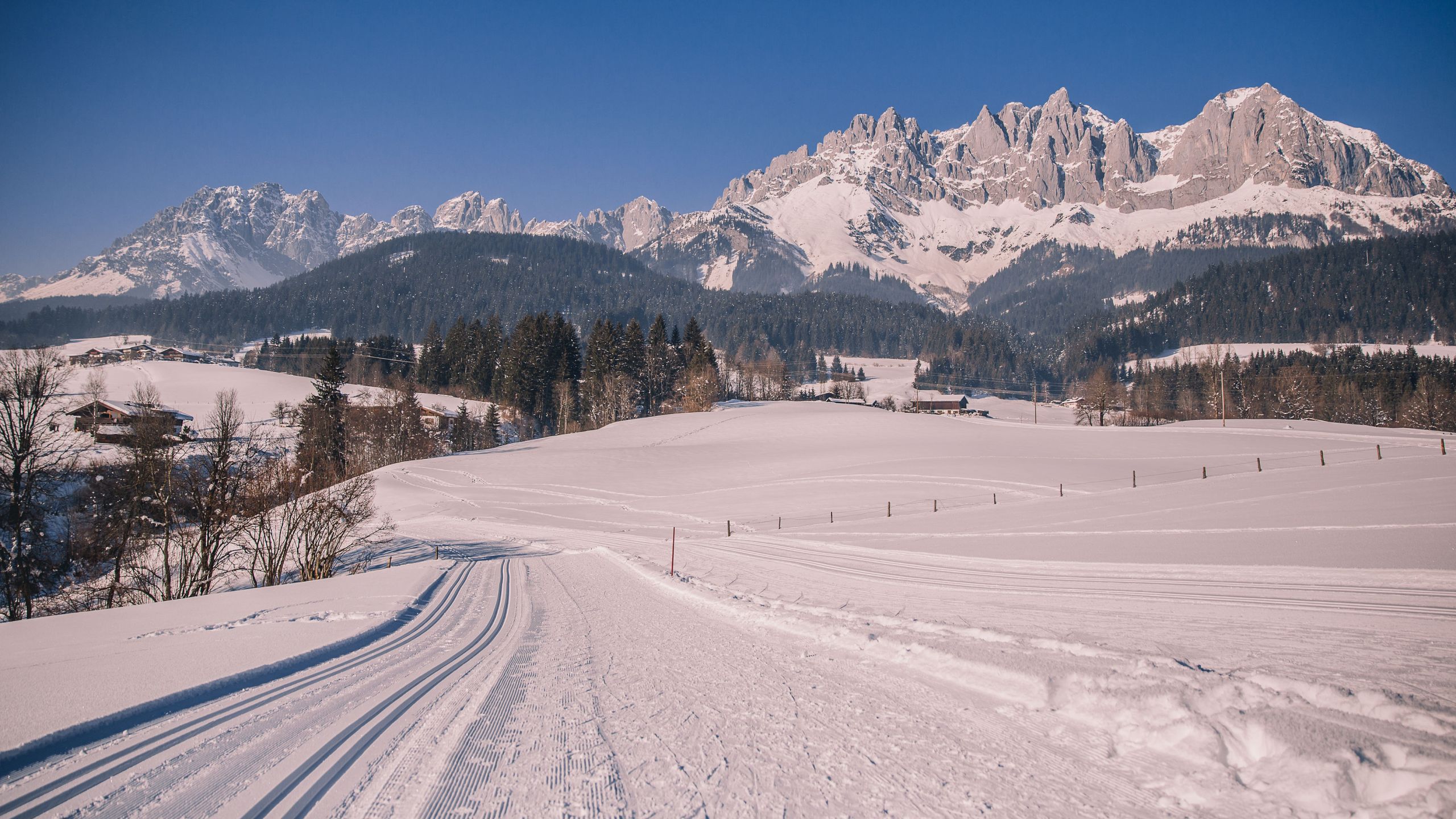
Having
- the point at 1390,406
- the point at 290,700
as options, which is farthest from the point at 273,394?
the point at 1390,406

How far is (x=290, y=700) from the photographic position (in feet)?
19.9

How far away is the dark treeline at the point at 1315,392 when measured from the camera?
295 feet

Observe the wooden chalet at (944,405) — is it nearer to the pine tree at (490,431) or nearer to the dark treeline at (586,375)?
the dark treeline at (586,375)

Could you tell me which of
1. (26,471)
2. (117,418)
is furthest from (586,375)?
(26,471)

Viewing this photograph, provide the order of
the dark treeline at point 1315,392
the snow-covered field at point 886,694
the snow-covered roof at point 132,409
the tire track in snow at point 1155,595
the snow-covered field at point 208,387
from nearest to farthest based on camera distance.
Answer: the snow-covered field at point 886,694 → the tire track in snow at point 1155,595 → the snow-covered roof at point 132,409 → the dark treeline at point 1315,392 → the snow-covered field at point 208,387

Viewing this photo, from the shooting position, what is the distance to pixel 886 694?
629cm

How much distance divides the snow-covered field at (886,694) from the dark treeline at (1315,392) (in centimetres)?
8212

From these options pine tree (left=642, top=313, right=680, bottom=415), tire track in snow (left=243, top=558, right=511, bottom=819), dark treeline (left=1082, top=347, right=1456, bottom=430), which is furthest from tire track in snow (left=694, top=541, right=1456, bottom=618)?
dark treeline (left=1082, top=347, right=1456, bottom=430)

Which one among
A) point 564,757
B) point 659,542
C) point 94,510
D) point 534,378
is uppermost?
point 534,378

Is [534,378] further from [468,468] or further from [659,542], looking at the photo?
[659,542]

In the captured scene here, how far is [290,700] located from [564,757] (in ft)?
10.8

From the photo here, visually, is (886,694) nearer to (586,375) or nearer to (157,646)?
(157,646)

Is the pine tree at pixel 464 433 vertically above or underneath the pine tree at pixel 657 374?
underneath

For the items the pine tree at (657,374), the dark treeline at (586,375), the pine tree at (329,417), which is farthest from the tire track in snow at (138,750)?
the pine tree at (657,374)
